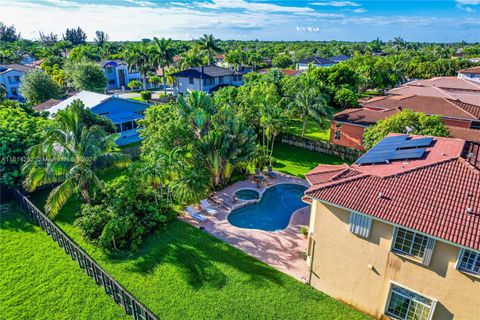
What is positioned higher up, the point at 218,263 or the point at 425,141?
the point at 425,141

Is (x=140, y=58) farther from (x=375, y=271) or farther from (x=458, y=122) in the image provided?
(x=375, y=271)

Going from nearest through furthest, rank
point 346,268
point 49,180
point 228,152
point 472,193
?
1. point 472,193
2. point 346,268
3. point 49,180
4. point 228,152

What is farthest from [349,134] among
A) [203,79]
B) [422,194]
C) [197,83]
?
[197,83]

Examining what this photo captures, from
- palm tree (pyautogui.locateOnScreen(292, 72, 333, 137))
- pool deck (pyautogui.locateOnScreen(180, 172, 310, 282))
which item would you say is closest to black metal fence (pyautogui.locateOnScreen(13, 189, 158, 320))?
pool deck (pyautogui.locateOnScreen(180, 172, 310, 282))

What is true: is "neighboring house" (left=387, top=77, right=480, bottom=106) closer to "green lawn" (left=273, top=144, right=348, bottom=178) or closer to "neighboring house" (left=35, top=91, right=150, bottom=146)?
"green lawn" (left=273, top=144, right=348, bottom=178)

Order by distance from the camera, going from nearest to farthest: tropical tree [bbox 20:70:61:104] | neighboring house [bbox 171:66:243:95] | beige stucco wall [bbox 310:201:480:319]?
beige stucco wall [bbox 310:201:480:319] < tropical tree [bbox 20:70:61:104] < neighboring house [bbox 171:66:243:95]

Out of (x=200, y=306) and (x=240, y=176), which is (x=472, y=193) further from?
(x=240, y=176)

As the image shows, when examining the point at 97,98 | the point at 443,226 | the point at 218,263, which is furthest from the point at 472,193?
the point at 97,98
